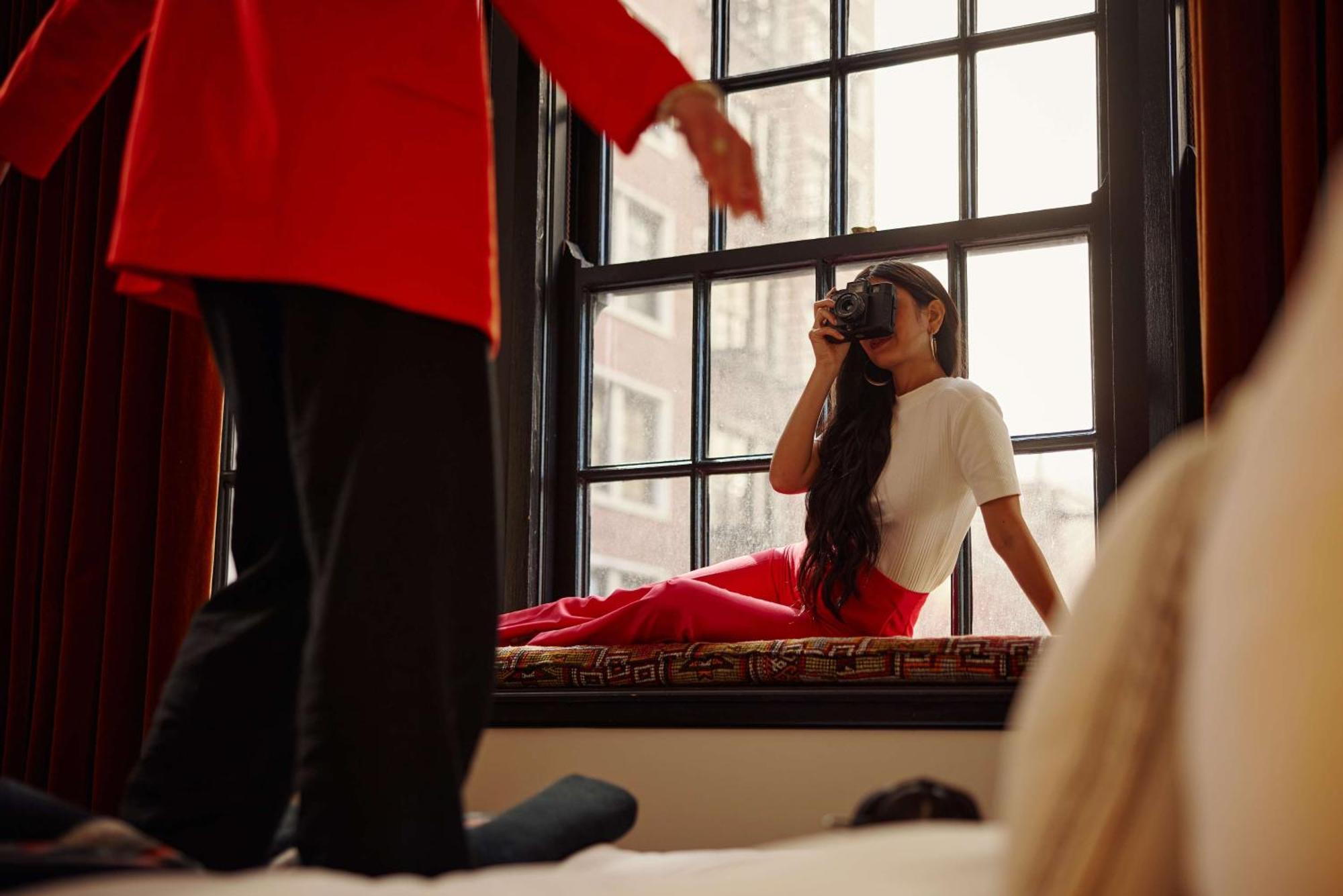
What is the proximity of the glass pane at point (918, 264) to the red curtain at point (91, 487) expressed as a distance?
1.12 m

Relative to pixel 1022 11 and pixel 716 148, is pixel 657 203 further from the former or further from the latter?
pixel 716 148

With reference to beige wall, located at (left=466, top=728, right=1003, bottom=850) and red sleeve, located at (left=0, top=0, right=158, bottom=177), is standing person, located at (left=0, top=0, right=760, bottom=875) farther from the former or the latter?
beige wall, located at (left=466, top=728, right=1003, bottom=850)

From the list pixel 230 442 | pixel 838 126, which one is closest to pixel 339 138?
pixel 838 126

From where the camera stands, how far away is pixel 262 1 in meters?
1.12

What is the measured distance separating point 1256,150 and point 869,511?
71 cm

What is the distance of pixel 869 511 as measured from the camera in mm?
1994

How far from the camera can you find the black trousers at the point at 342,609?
0.91 metres

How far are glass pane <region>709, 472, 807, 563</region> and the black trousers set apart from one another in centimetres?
125

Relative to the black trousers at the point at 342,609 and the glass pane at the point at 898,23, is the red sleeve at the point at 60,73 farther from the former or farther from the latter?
the glass pane at the point at 898,23

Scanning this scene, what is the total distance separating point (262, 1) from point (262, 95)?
0.08 metres

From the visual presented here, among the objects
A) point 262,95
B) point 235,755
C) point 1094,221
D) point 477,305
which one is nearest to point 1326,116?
point 1094,221

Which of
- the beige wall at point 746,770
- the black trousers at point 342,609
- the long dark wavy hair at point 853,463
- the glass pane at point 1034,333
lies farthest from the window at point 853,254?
the black trousers at point 342,609

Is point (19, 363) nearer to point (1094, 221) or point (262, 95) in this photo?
point (262, 95)

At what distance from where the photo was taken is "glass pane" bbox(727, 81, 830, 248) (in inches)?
93.0
